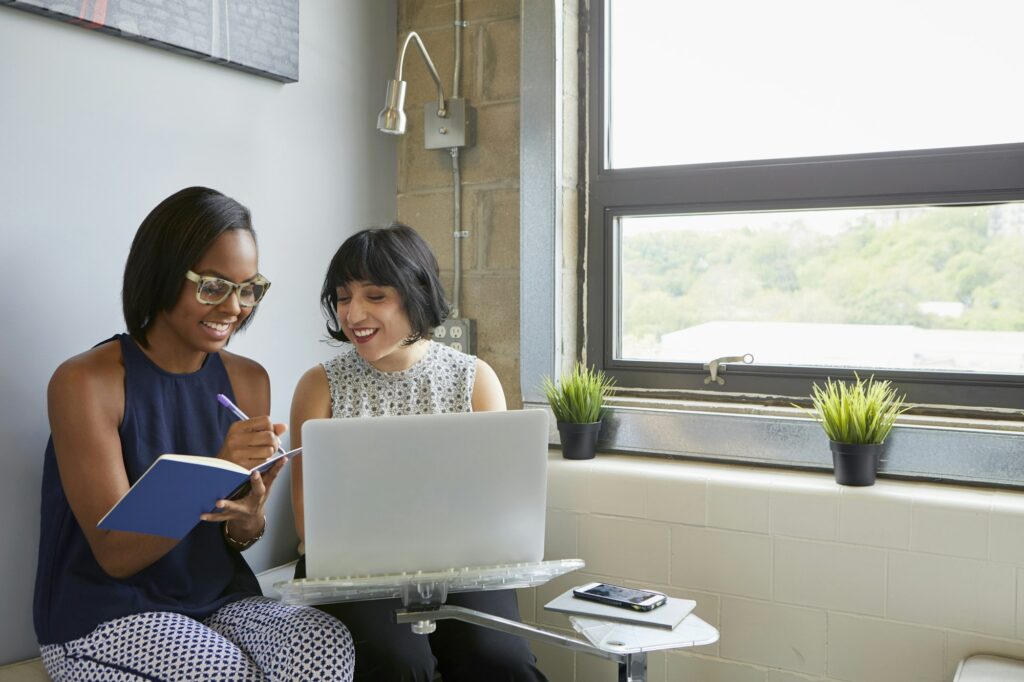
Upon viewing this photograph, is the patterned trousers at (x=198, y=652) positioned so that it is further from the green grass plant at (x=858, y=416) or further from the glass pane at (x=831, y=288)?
the glass pane at (x=831, y=288)

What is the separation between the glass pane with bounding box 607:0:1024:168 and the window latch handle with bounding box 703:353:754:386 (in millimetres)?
509

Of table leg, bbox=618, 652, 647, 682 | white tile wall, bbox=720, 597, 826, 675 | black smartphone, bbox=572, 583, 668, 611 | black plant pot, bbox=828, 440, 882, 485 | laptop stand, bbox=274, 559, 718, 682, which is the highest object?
black plant pot, bbox=828, 440, 882, 485

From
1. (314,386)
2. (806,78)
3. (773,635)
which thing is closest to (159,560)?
(314,386)

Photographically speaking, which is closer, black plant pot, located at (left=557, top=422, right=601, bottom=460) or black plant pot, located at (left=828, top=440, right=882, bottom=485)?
black plant pot, located at (left=828, top=440, right=882, bottom=485)

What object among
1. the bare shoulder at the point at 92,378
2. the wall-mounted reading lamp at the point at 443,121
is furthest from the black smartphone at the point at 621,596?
the wall-mounted reading lamp at the point at 443,121

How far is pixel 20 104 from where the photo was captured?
6.16ft

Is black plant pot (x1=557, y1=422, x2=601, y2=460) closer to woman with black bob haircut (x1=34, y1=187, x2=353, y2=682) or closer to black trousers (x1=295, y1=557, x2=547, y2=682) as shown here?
black trousers (x1=295, y1=557, x2=547, y2=682)

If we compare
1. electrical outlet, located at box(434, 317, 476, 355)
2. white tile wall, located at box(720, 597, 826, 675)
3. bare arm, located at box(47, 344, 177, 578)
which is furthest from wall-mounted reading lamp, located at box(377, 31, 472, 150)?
white tile wall, located at box(720, 597, 826, 675)

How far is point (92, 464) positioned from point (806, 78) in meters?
1.85

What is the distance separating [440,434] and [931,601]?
3.72 ft

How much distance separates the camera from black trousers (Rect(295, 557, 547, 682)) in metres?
1.83

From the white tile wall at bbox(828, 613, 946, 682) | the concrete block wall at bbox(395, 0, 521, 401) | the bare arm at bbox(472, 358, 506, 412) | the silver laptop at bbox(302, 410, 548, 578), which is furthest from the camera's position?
the concrete block wall at bbox(395, 0, 521, 401)

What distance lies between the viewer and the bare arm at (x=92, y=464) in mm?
1721

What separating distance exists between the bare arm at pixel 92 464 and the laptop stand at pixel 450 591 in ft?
1.40
